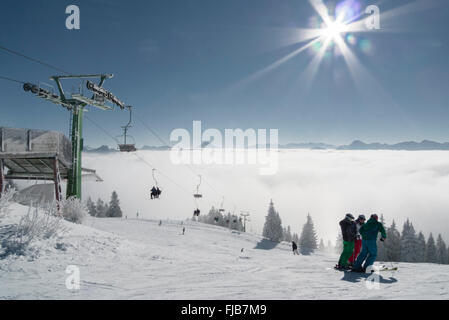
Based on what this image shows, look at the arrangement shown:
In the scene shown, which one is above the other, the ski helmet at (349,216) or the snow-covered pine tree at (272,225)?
the ski helmet at (349,216)

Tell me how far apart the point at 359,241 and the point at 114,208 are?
8118cm

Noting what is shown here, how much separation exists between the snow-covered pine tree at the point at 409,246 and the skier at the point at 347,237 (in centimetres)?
5975

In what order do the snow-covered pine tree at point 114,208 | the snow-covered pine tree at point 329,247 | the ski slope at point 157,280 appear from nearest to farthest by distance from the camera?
the ski slope at point 157,280 < the snow-covered pine tree at point 114,208 < the snow-covered pine tree at point 329,247

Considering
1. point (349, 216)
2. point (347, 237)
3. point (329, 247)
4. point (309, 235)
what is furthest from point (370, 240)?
point (329, 247)

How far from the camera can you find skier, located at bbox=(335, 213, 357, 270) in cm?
805

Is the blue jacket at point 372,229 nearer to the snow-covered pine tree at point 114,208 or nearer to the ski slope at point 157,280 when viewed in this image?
the ski slope at point 157,280

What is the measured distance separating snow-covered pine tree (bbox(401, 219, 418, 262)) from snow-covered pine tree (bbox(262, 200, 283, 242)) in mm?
28690

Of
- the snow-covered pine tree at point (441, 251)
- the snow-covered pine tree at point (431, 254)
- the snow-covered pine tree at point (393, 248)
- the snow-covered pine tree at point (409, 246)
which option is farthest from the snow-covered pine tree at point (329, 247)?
the snow-covered pine tree at point (393, 248)

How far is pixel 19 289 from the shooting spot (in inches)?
176

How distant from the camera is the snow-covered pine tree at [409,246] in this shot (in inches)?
2158

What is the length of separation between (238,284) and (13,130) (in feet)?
47.9

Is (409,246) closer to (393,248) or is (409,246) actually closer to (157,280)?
(393,248)
